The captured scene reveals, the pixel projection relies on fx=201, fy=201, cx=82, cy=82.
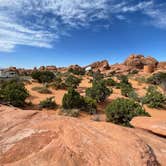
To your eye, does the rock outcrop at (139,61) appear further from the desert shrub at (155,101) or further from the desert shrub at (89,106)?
the desert shrub at (89,106)

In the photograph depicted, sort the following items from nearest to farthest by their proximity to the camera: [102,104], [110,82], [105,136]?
[105,136], [102,104], [110,82]

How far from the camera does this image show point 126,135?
13.1 feet

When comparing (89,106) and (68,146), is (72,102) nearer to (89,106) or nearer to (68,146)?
(89,106)

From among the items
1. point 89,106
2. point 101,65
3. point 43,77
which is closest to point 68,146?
point 89,106

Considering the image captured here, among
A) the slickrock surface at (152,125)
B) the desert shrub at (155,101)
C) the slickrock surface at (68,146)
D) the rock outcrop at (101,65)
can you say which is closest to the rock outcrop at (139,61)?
the rock outcrop at (101,65)

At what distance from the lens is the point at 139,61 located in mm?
54094

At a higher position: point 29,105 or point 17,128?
point 17,128

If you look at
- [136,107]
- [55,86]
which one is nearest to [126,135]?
[136,107]

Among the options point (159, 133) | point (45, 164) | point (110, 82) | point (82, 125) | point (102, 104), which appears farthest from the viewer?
point (110, 82)

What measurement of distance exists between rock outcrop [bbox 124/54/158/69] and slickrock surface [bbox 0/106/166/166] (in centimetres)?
5128

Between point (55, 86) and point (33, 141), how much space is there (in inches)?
644

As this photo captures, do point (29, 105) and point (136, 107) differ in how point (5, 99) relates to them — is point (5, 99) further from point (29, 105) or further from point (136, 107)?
point (136, 107)

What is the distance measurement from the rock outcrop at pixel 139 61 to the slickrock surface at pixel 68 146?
2019 inches

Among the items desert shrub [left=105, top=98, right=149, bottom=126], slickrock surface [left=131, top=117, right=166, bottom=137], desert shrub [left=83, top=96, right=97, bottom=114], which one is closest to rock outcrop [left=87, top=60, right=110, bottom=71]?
desert shrub [left=83, top=96, right=97, bottom=114]
